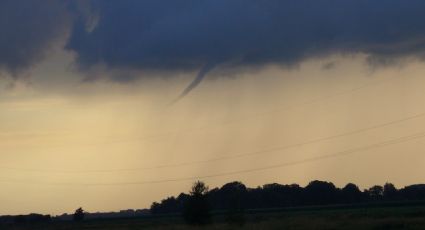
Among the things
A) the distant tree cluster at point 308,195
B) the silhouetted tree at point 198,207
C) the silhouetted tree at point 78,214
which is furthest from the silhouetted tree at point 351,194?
the silhouetted tree at point 198,207

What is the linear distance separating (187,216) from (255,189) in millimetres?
122407

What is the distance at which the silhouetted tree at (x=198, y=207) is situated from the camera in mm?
75062

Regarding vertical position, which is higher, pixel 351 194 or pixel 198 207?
pixel 351 194

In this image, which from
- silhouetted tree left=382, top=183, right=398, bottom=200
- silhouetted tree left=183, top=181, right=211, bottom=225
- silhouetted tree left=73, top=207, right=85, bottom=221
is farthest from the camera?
silhouetted tree left=382, top=183, right=398, bottom=200

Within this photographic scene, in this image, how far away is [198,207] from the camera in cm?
7550

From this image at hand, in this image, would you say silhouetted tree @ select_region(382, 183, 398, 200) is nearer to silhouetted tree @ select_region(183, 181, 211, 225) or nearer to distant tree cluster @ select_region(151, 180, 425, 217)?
distant tree cluster @ select_region(151, 180, 425, 217)

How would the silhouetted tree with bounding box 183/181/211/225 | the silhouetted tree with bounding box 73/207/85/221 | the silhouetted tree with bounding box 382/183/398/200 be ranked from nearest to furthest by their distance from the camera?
the silhouetted tree with bounding box 183/181/211/225 < the silhouetted tree with bounding box 73/207/85/221 < the silhouetted tree with bounding box 382/183/398/200

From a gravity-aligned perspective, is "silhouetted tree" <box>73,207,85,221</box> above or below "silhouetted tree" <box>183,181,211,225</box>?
above

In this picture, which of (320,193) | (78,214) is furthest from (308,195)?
(78,214)

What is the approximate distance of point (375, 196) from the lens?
190875mm

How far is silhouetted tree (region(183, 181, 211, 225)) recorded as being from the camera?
246 ft

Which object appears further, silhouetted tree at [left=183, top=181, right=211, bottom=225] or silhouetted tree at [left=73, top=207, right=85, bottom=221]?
silhouetted tree at [left=73, top=207, right=85, bottom=221]

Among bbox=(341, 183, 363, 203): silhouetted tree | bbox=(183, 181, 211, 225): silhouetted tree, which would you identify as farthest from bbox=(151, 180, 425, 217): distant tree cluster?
bbox=(183, 181, 211, 225): silhouetted tree

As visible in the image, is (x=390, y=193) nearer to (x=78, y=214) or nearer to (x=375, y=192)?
(x=375, y=192)
